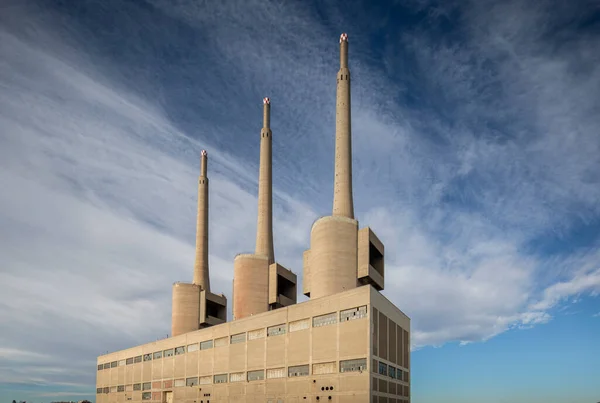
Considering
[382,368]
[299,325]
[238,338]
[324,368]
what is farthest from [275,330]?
[382,368]

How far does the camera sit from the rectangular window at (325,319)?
54084 millimetres

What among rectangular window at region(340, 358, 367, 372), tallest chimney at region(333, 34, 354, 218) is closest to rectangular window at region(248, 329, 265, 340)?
rectangular window at region(340, 358, 367, 372)

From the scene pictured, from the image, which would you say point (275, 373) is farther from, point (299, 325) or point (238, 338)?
point (238, 338)

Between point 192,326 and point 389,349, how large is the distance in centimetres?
4447

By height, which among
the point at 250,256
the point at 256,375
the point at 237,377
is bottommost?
the point at 237,377

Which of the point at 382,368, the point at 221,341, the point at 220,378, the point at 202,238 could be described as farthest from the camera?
the point at 202,238

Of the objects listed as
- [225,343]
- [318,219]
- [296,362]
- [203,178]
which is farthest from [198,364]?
[203,178]

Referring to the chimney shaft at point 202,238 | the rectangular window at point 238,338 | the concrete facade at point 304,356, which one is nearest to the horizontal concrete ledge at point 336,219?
the concrete facade at point 304,356

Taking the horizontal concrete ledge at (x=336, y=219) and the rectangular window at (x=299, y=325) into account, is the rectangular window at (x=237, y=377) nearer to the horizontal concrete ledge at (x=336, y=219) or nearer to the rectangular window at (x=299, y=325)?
the rectangular window at (x=299, y=325)

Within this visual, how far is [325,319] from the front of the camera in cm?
5491

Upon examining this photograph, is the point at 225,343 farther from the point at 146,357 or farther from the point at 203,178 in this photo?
the point at 203,178

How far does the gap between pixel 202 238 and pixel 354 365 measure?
173 feet

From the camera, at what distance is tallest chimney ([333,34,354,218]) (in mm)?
65938

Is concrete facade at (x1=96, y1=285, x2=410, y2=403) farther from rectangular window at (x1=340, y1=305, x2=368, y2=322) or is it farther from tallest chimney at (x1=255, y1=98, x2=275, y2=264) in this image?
tallest chimney at (x1=255, y1=98, x2=275, y2=264)
